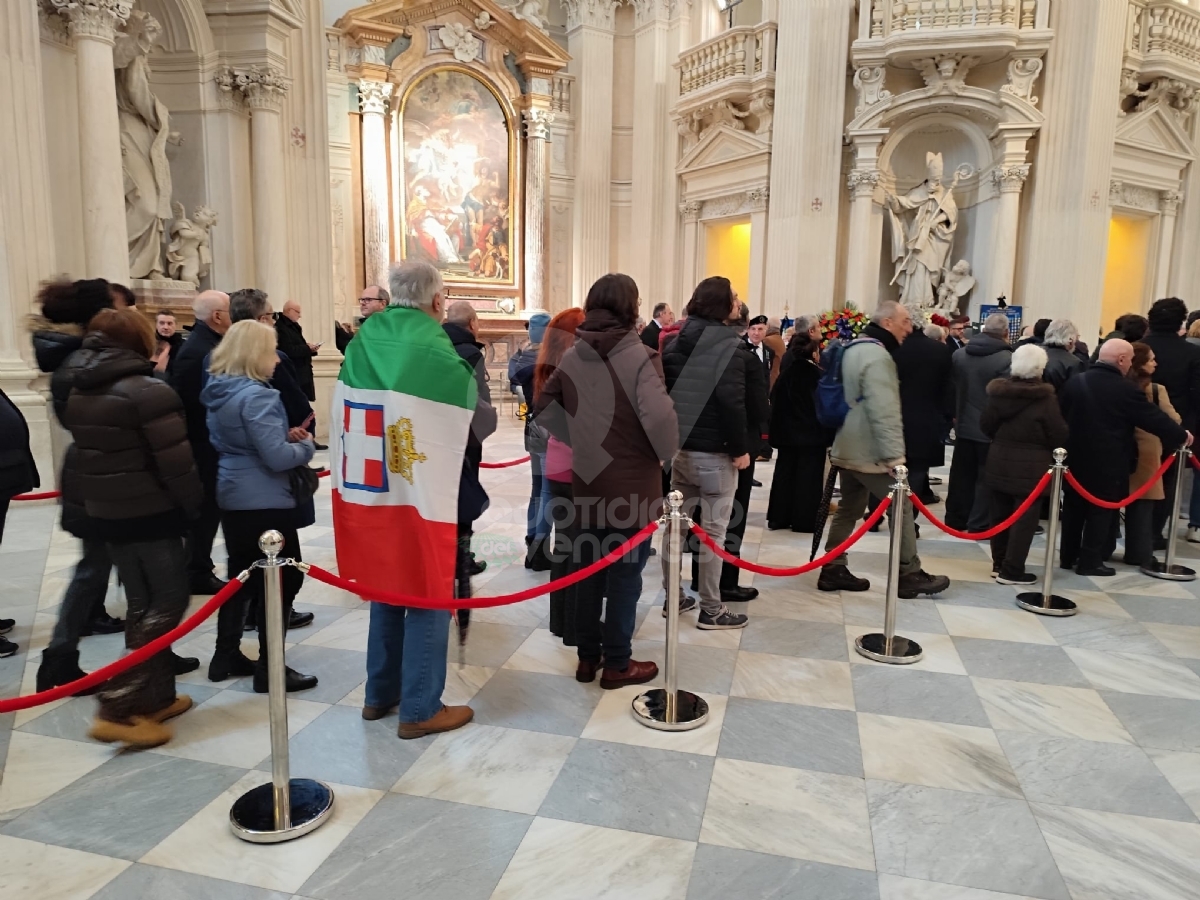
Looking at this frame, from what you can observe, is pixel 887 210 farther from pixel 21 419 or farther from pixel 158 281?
pixel 21 419

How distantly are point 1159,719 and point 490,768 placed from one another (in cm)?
292

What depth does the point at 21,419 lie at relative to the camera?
3949 millimetres

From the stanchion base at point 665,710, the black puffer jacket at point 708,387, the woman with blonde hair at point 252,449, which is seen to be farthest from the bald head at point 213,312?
the stanchion base at point 665,710

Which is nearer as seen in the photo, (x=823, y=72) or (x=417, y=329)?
(x=417, y=329)

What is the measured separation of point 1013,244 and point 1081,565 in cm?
986

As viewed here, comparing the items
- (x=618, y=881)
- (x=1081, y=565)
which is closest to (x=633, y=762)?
(x=618, y=881)

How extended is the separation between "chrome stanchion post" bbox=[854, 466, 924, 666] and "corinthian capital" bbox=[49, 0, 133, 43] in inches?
303

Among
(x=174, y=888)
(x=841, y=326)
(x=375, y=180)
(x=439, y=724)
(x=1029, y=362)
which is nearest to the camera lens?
(x=174, y=888)

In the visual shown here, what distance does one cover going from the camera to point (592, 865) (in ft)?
8.13

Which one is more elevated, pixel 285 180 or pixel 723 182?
pixel 723 182

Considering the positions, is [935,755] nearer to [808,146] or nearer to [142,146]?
[142,146]

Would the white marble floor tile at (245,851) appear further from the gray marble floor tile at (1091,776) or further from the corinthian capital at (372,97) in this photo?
the corinthian capital at (372,97)

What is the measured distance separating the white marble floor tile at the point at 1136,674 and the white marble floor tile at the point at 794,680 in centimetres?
123

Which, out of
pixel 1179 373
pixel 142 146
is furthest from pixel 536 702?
pixel 142 146
